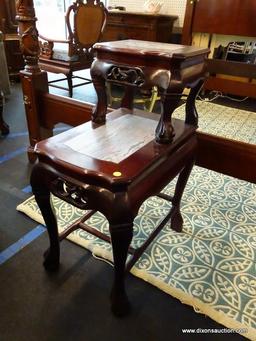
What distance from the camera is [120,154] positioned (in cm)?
88

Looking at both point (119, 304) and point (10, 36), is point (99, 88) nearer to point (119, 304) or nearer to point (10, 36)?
point (119, 304)

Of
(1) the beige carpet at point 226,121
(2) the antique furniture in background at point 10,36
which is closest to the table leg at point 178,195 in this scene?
(1) the beige carpet at point 226,121

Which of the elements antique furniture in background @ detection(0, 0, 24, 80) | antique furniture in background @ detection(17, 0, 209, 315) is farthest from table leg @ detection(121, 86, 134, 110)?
antique furniture in background @ detection(0, 0, 24, 80)

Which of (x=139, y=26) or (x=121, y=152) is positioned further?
(x=139, y=26)

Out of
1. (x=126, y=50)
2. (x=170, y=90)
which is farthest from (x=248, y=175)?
(x=126, y=50)

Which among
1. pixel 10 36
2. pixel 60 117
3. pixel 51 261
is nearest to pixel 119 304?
pixel 51 261

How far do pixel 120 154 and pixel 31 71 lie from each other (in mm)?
1130

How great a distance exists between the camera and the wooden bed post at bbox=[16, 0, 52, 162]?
1523 mm

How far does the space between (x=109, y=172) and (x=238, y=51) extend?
330 cm

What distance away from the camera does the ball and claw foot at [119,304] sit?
0.99 meters

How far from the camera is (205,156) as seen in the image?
4.60ft

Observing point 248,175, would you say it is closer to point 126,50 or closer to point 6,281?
point 126,50

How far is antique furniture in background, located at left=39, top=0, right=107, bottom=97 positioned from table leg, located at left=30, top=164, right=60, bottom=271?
6.82 ft

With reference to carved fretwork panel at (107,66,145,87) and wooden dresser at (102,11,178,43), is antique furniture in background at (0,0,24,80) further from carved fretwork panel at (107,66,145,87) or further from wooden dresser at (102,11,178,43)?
carved fretwork panel at (107,66,145,87)
